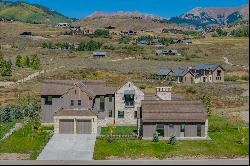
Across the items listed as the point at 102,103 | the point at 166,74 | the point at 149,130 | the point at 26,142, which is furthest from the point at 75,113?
the point at 166,74

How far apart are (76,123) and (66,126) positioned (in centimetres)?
117

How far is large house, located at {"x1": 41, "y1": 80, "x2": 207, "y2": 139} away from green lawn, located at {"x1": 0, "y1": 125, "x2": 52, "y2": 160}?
2.60 metres

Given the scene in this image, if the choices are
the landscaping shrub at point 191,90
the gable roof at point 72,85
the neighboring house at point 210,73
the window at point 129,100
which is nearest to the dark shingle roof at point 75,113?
the gable roof at point 72,85

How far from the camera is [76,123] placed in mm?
56344

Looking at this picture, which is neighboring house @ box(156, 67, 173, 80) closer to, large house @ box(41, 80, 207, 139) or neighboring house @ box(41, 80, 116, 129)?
large house @ box(41, 80, 207, 139)

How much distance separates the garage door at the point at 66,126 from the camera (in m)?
56.2

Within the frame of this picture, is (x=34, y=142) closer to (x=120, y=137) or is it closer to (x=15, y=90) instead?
(x=120, y=137)

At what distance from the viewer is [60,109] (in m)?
57.2

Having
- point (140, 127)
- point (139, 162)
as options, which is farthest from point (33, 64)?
point (139, 162)

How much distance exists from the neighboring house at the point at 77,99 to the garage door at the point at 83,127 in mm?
659

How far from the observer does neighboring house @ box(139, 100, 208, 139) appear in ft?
175

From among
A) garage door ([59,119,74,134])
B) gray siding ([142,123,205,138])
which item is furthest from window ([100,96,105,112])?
gray siding ([142,123,205,138])

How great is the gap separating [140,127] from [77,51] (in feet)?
468

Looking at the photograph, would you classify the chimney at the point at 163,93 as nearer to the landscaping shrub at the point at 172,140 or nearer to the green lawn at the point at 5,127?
the landscaping shrub at the point at 172,140
